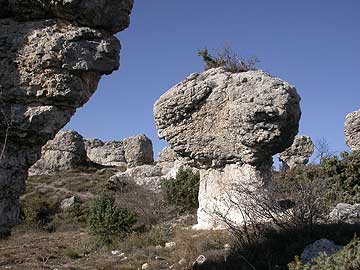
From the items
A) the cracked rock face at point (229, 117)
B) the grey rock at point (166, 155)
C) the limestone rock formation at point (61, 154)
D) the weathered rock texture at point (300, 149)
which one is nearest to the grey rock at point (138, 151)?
the grey rock at point (166, 155)

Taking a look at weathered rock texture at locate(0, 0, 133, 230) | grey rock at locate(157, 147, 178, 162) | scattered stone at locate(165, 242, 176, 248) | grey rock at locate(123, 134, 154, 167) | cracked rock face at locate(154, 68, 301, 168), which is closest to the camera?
weathered rock texture at locate(0, 0, 133, 230)

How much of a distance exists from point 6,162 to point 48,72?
1101mm

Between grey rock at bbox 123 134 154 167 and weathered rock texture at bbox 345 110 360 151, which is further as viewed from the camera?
grey rock at bbox 123 134 154 167

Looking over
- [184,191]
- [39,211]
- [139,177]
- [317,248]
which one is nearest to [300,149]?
[139,177]

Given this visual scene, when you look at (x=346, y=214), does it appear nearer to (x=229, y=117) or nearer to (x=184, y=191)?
(x=229, y=117)

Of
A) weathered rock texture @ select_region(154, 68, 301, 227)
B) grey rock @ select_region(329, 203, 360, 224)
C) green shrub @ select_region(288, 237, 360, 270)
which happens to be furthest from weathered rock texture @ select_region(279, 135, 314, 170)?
green shrub @ select_region(288, 237, 360, 270)

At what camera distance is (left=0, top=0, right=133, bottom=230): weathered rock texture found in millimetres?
5359

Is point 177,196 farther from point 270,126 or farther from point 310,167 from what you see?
point 270,126

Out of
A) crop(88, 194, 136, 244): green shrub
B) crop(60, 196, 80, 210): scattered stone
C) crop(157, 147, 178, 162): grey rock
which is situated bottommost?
crop(88, 194, 136, 244): green shrub

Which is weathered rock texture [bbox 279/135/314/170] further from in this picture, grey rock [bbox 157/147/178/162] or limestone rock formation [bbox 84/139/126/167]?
limestone rock formation [bbox 84/139/126/167]

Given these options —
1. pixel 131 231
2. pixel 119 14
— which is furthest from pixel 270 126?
pixel 119 14

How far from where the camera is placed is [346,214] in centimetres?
1180

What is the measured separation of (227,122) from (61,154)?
22.7 m

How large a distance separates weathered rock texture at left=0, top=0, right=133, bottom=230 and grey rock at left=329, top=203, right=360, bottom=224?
7.78 meters
